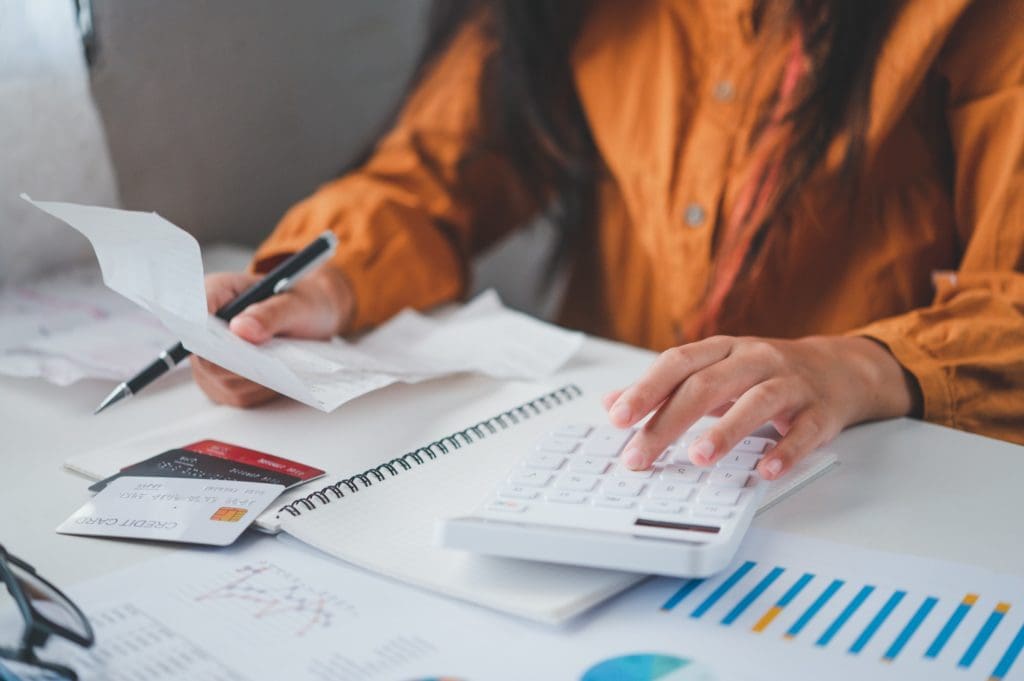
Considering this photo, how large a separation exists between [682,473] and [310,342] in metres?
0.33

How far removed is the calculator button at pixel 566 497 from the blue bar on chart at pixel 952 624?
0.17 metres

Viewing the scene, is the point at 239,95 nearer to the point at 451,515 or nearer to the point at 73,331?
the point at 73,331

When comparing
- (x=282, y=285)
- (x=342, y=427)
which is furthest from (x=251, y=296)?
(x=342, y=427)

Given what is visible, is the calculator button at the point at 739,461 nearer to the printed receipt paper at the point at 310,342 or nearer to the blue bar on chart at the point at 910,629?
the blue bar on chart at the point at 910,629

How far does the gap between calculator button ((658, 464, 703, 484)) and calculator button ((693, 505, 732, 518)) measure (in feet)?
0.11

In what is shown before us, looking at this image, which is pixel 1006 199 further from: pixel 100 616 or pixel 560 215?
pixel 100 616

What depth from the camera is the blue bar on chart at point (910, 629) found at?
1.39 feet

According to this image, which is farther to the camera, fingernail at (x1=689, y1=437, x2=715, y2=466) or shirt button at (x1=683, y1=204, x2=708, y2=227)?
shirt button at (x1=683, y1=204, x2=708, y2=227)

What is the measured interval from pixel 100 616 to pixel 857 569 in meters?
0.36

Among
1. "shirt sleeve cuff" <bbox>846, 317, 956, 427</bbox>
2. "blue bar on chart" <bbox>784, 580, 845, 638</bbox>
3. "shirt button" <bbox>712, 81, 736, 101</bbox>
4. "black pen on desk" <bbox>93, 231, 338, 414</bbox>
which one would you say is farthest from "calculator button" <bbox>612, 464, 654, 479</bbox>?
"shirt button" <bbox>712, 81, 736, 101</bbox>

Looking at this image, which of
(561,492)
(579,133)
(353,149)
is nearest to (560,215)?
(579,133)

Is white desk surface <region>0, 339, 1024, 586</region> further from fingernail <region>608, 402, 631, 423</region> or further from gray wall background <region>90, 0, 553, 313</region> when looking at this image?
gray wall background <region>90, 0, 553, 313</region>

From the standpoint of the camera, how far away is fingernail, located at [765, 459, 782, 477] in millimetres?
536

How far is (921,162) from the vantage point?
2.88 feet
